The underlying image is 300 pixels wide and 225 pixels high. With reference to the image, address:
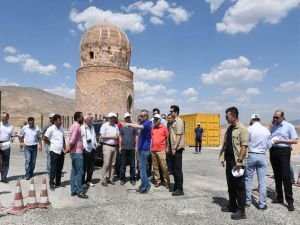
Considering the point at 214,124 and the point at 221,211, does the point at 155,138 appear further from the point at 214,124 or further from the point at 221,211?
the point at 214,124

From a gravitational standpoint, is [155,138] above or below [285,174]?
above

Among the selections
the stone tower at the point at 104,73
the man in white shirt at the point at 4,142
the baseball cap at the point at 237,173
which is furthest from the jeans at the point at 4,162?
the stone tower at the point at 104,73

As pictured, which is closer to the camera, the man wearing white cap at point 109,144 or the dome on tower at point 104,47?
the man wearing white cap at point 109,144

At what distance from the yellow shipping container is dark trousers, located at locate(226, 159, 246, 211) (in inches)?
696

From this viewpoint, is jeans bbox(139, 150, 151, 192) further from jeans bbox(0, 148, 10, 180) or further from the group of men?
jeans bbox(0, 148, 10, 180)

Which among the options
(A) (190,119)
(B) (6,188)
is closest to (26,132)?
(B) (6,188)

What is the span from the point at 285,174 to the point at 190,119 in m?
17.7

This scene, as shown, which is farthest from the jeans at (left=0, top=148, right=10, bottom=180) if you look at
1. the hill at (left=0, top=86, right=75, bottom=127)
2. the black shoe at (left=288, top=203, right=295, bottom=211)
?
the hill at (left=0, top=86, right=75, bottom=127)

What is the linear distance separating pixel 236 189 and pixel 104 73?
20.7 m

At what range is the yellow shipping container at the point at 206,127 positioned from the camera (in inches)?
937

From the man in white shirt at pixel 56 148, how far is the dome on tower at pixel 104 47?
716 inches

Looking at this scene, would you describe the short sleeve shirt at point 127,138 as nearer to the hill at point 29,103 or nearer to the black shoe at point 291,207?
the black shoe at point 291,207

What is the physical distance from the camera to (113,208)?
6242mm

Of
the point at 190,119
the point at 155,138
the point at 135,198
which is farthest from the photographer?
the point at 190,119
